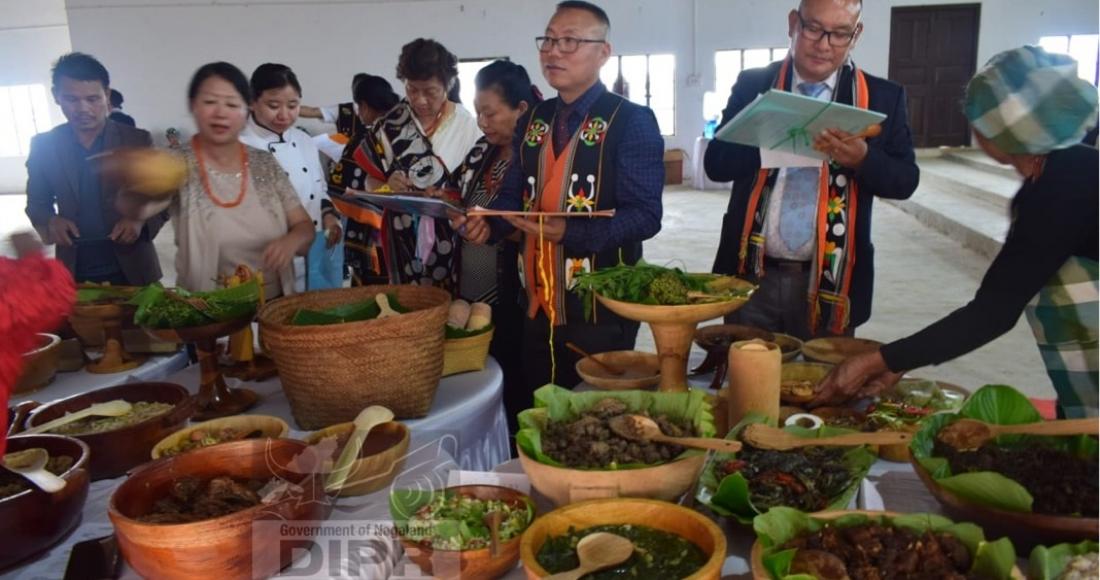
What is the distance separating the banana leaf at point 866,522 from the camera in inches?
39.4

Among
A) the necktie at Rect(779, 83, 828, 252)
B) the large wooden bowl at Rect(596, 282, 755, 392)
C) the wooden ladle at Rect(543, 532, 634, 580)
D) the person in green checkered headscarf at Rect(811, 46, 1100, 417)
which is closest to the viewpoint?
the wooden ladle at Rect(543, 532, 634, 580)

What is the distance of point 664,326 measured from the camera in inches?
67.8

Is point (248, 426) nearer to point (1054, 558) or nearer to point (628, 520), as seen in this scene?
point (628, 520)

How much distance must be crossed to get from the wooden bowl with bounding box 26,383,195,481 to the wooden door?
12.3 metres

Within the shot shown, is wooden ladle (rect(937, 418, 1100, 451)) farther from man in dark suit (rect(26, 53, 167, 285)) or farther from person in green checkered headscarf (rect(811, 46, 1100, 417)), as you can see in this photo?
man in dark suit (rect(26, 53, 167, 285))

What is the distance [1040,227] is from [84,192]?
328 cm

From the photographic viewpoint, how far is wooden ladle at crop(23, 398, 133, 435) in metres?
1.63

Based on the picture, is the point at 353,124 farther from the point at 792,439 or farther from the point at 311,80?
the point at 311,80

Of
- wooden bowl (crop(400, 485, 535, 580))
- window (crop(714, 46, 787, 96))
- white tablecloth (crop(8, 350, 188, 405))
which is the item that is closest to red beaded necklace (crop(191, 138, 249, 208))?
white tablecloth (crop(8, 350, 188, 405))

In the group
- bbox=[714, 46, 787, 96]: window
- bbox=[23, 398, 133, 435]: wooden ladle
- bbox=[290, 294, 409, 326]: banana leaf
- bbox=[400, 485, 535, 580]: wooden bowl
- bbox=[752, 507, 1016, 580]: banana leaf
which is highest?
bbox=[714, 46, 787, 96]: window

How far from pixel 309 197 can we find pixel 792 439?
3.04m

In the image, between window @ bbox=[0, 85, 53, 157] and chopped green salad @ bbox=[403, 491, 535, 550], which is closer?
chopped green salad @ bbox=[403, 491, 535, 550]

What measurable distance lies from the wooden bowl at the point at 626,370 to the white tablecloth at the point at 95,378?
118 cm

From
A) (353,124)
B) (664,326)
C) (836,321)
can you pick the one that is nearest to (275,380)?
(664,326)
